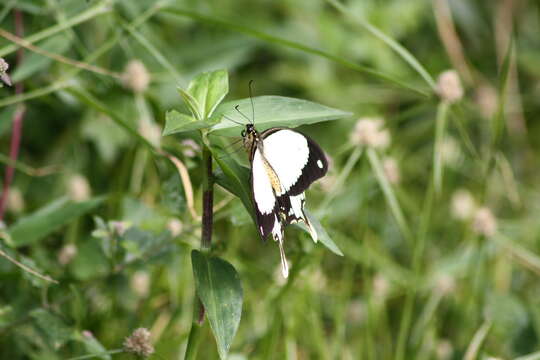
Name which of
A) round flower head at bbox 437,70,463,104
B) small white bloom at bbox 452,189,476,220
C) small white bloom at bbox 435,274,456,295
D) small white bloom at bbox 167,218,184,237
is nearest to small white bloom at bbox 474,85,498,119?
small white bloom at bbox 452,189,476,220

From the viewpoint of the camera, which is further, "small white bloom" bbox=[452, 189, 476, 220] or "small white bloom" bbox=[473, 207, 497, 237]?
"small white bloom" bbox=[452, 189, 476, 220]

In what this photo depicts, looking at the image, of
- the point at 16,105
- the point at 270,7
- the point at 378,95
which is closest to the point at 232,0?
the point at 270,7

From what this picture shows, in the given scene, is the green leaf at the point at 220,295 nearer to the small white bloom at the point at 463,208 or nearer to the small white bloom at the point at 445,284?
the small white bloom at the point at 445,284

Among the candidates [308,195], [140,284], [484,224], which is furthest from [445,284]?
[140,284]

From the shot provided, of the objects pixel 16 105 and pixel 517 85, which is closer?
pixel 16 105

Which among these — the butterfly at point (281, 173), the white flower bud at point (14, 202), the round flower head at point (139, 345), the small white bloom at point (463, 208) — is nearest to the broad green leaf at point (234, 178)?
the butterfly at point (281, 173)

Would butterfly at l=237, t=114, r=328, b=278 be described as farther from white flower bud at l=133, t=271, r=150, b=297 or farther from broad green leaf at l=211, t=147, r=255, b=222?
white flower bud at l=133, t=271, r=150, b=297

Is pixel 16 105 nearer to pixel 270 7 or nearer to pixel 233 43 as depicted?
pixel 233 43
